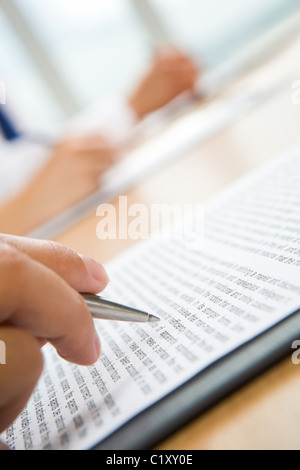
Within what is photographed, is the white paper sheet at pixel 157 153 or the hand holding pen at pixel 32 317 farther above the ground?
the hand holding pen at pixel 32 317

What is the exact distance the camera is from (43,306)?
0.74 ft

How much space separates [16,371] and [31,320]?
0.03 m

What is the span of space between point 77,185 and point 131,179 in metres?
0.15

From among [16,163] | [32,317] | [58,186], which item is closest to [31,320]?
[32,317]

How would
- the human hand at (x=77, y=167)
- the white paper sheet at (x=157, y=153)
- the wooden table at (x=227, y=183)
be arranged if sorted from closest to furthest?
the wooden table at (x=227, y=183) < the white paper sheet at (x=157, y=153) < the human hand at (x=77, y=167)

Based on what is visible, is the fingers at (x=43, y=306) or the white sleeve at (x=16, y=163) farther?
the white sleeve at (x=16, y=163)

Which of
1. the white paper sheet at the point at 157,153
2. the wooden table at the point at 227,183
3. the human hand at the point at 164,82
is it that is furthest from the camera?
the human hand at the point at 164,82

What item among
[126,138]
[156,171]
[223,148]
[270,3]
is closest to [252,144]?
[223,148]

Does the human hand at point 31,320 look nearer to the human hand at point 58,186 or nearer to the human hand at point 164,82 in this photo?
the human hand at point 58,186

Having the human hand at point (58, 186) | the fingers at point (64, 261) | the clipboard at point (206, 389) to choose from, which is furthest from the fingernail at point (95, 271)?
the human hand at point (58, 186)

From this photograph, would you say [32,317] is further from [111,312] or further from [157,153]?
[157,153]

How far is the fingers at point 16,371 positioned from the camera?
8.4 inches
